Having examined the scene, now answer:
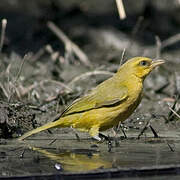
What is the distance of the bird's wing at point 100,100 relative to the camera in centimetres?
695

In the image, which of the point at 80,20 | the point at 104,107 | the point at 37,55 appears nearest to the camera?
the point at 104,107

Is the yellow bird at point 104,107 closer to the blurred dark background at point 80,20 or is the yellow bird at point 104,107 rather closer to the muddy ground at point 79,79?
the muddy ground at point 79,79

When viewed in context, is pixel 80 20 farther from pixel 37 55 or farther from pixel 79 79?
pixel 79 79

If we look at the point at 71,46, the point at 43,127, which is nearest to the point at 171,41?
the point at 71,46

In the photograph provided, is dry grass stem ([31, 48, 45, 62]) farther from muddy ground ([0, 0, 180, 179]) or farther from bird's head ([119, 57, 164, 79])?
bird's head ([119, 57, 164, 79])

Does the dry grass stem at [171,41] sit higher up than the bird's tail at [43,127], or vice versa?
the dry grass stem at [171,41]

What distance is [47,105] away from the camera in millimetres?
8555

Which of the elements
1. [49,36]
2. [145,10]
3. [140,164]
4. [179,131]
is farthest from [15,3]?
[140,164]

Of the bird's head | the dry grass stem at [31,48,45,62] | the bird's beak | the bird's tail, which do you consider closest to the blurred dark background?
the dry grass stem at [31,48,45,62]

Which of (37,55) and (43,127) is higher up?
(37,55)

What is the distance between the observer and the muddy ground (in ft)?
17.9

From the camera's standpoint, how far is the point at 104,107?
705cm

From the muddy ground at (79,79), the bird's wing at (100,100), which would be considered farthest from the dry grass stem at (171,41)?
the bird's wing at (100,100)

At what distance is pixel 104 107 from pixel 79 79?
2.62 meters
